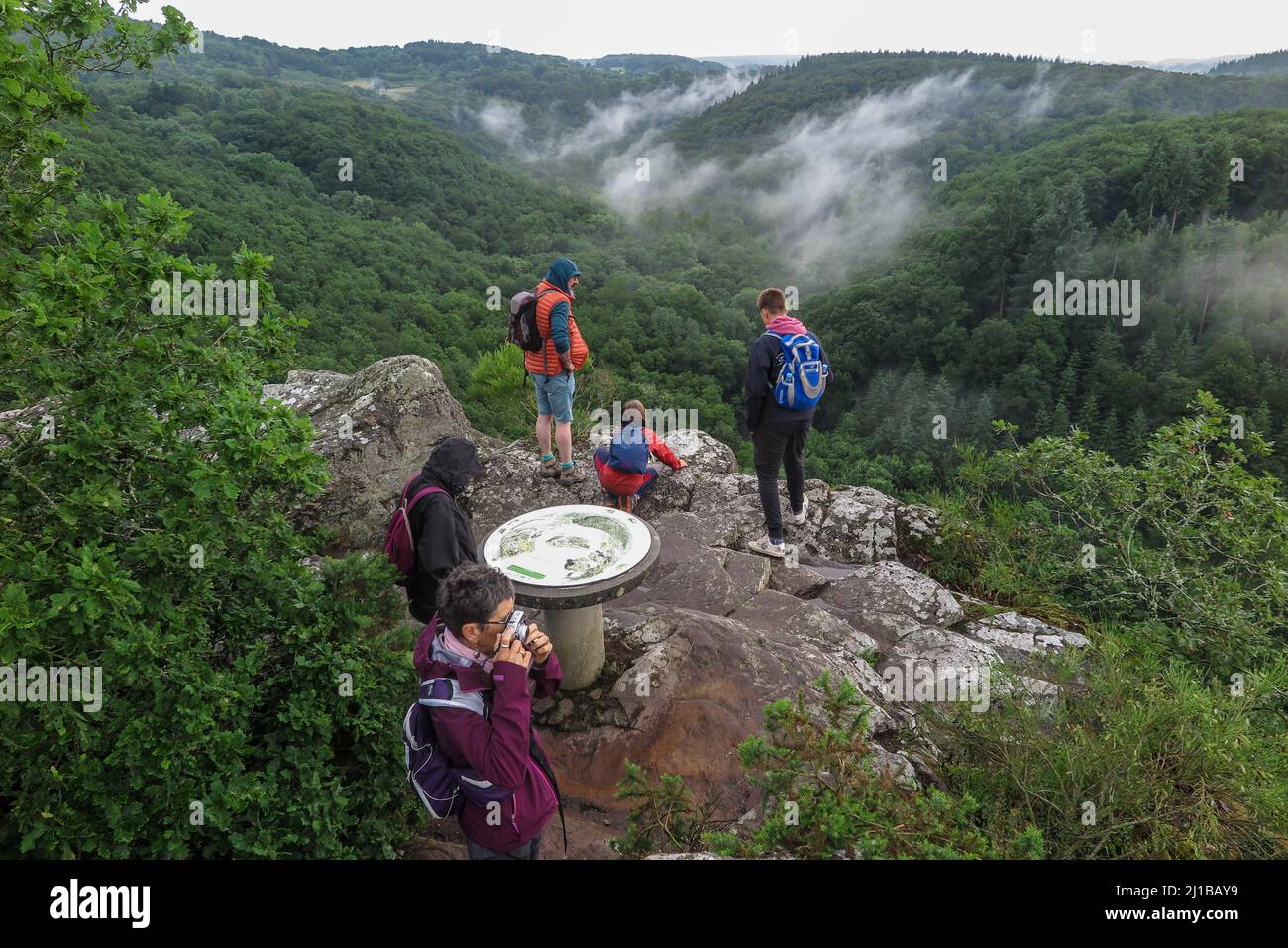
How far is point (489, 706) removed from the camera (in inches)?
99.5

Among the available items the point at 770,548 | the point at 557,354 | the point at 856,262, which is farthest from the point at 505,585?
the point at 856,262

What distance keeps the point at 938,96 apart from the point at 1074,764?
185277 mm

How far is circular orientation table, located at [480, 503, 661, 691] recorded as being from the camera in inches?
153

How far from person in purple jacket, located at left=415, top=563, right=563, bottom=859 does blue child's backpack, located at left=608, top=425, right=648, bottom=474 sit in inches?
162

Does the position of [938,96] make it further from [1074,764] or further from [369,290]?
[1074,764]

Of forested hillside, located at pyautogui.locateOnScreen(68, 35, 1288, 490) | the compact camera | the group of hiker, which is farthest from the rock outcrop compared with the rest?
forested hillside, located at pyautogui.locateOnScreen(68, 35, 1288, 490)

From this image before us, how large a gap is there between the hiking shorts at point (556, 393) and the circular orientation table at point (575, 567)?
191cm

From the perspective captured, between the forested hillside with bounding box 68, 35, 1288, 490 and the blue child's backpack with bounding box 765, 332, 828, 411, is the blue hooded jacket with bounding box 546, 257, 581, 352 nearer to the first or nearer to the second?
the blue child's backpack with bounding box 765, 332, 828, 411

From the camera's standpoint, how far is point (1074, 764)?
11.1 feet

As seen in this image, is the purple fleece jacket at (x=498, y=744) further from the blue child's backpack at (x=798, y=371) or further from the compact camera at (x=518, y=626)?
the blue child's backpack at (x=798, y=371)

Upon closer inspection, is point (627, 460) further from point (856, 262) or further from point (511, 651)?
point (856, 262)

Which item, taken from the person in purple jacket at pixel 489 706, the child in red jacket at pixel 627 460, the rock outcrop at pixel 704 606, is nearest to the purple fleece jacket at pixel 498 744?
the person in purple jacket at pixel 489 706

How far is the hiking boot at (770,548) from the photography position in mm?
6652

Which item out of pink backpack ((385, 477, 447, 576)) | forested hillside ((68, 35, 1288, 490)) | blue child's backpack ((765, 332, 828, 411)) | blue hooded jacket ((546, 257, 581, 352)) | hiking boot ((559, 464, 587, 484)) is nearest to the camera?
pink backpack ((385, 477, 447, 576))
